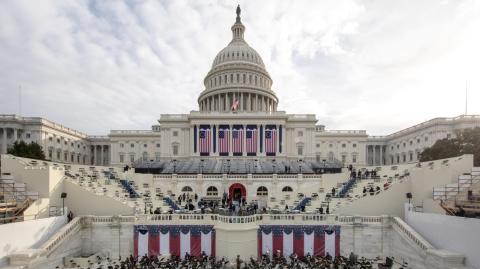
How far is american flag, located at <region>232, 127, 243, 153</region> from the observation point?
222ft

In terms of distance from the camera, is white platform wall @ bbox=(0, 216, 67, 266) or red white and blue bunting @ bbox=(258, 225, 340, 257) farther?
red white and blue bunting @ bbox=(258, 225, 340, 257)

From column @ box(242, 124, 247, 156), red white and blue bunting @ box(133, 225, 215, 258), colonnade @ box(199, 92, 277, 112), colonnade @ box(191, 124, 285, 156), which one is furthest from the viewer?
colonnade @ box(199, 92, 277, 112)

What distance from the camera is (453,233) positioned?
20328 millimetres

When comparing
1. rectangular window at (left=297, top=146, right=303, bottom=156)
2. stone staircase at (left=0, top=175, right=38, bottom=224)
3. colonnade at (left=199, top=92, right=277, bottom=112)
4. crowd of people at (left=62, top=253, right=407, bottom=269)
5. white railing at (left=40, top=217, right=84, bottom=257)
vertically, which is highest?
colonnade at (left=199, top=92, right=277, bottom=112)

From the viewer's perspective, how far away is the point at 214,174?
44.3 meters

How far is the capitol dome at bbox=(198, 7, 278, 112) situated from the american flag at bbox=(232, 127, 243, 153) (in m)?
15.2

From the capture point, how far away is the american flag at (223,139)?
221 feet

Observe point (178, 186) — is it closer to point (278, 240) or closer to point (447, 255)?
point (278, 240)

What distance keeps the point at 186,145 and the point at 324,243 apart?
50.2 m

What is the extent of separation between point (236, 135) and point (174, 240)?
43113 millimetres

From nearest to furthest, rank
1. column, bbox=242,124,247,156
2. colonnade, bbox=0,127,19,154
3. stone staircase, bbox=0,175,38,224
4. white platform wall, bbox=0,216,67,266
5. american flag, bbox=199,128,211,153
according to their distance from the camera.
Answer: white platform wall, bbox=0,216,67,266 → stone staircase, bbox=0,175,38,224 → column, bbox=242,124,247,156 → american flag, bbox=199,128,211,153 → colonnade, bbox=0,127,19,154

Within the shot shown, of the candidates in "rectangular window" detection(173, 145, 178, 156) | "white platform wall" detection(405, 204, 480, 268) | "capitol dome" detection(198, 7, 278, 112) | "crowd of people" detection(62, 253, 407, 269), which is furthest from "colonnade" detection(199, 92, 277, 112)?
"white platform wall" detection(405, 204, 480, 268)

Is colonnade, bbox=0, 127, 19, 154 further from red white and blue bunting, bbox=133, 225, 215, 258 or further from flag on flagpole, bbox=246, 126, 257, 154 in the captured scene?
red white and blue bunting, bbox=133, 225, 215, 258

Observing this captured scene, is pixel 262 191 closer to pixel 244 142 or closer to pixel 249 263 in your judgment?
pixel 249 263
